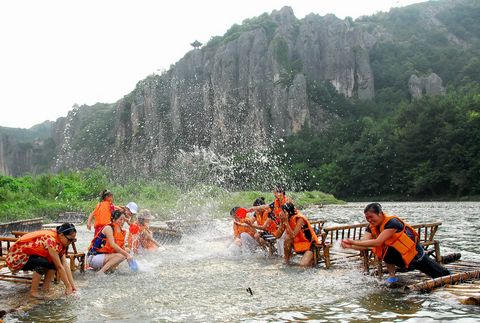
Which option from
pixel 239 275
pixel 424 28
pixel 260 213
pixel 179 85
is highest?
pixel 424 28

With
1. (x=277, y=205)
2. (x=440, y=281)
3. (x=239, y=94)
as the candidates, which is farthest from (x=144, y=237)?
(x=239, y=94)

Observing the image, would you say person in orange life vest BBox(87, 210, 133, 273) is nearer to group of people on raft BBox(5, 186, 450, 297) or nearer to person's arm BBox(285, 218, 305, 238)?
group of people on raft BBox(5, 186, 450, 297)

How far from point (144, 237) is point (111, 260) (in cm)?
281

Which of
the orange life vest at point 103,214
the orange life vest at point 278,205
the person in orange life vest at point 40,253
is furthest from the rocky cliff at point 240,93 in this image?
the person in orange life vest at point 40,253

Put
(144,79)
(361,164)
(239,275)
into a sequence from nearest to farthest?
(239,275), (361,164), (144,79)

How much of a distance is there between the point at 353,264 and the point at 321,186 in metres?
55.3

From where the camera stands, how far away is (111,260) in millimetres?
9383

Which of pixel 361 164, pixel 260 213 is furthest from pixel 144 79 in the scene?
pixel 260 213

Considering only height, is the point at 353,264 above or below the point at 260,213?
below

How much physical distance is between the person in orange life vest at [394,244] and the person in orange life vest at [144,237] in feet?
19.3

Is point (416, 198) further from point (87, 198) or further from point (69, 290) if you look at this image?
point (69, 290)

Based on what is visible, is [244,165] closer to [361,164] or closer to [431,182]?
[361,164]

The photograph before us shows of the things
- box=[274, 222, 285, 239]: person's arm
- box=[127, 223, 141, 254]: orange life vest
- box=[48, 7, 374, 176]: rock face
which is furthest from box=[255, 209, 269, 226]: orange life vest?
box=[48, 7, 374, 176]: rock face

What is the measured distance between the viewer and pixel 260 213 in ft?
40.1
